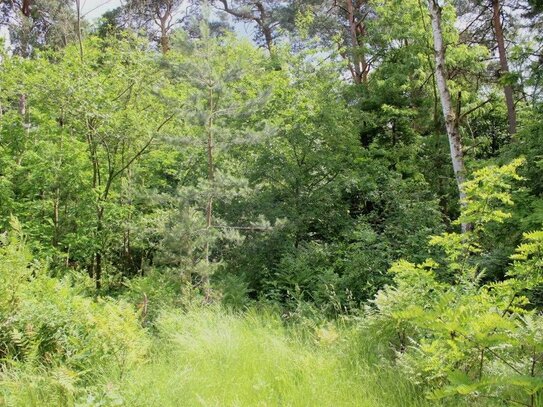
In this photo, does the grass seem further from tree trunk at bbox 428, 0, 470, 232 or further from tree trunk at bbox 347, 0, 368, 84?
tree trunk at bbox 347, 0, 368, 84

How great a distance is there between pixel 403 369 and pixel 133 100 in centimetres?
668

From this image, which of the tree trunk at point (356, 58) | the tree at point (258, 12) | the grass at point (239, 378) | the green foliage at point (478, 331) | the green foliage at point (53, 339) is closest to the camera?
the green foliage at point (478, 331)

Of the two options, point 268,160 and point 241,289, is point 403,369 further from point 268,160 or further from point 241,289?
point 268,160

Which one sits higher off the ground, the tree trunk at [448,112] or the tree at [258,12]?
the tree at [258,12]

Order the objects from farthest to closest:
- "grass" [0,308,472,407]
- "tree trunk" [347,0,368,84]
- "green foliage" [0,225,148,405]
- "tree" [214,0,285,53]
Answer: "tree" [214,0,285,53] < "tree trunk" [347,0,368,84] < "green foliage" [0,225,148,405] < "grass" [0,308,472,407]

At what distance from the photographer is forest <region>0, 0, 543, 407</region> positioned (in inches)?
113

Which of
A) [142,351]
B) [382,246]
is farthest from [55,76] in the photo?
[382,246]

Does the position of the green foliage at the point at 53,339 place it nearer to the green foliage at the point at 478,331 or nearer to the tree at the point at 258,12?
the green foliage at the point at 478,331

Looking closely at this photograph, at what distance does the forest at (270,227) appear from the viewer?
287 cm

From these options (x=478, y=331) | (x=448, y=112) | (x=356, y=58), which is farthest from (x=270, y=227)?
(x=356, y=58)

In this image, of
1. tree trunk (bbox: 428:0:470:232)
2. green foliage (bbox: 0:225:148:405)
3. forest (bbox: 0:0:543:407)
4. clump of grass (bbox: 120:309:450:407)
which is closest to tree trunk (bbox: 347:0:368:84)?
forest (bbox: 0:0:543:407)

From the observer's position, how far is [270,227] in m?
5.98

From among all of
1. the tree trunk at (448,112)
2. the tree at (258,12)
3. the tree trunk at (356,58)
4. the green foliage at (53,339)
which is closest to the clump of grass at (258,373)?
the green foliage at (53,339)

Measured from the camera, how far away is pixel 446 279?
5.55 meters
